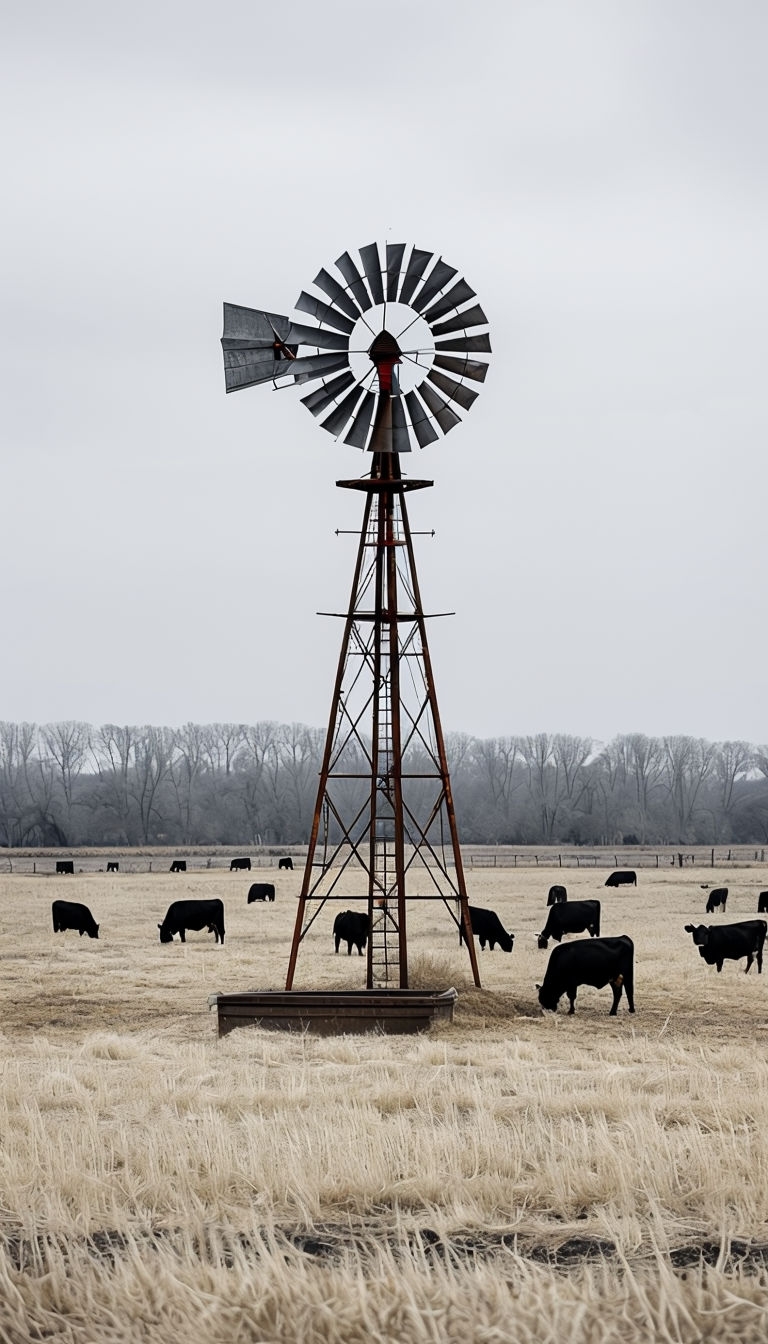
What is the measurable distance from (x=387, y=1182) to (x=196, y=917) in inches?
1018

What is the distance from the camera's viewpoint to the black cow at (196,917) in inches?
1331

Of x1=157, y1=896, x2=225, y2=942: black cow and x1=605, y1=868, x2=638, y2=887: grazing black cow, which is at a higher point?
x1=157, y1=896, x2=225, y2=942: black cow

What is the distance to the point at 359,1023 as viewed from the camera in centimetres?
1770

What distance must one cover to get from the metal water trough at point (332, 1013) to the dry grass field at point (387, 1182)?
36 cm

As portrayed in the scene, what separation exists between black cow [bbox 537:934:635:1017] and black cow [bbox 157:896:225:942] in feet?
47.9

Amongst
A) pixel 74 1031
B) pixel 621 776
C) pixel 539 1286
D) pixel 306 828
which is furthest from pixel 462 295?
pixel 621 776

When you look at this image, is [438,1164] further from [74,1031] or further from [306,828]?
[306,828]

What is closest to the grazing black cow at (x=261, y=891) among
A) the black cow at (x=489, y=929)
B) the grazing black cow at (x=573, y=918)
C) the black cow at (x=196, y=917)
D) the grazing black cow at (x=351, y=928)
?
the black cow at (x=196, y=917)

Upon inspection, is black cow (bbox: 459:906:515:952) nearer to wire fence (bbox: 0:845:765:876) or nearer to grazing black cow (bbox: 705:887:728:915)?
grazing black cow (bbox: 705:887:728:915)

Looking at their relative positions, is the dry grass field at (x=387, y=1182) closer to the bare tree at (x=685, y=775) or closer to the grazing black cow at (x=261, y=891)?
the grazing black cow at (x=261, y=891)

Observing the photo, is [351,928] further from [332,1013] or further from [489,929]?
[332,1013]

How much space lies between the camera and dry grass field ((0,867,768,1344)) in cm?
618

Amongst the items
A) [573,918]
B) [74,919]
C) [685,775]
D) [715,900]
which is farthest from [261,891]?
[685,775]

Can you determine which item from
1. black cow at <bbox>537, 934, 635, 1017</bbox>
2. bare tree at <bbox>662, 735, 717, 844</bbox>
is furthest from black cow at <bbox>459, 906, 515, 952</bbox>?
bare tree at <bbox>662, 735, 717, 844</bbox>
